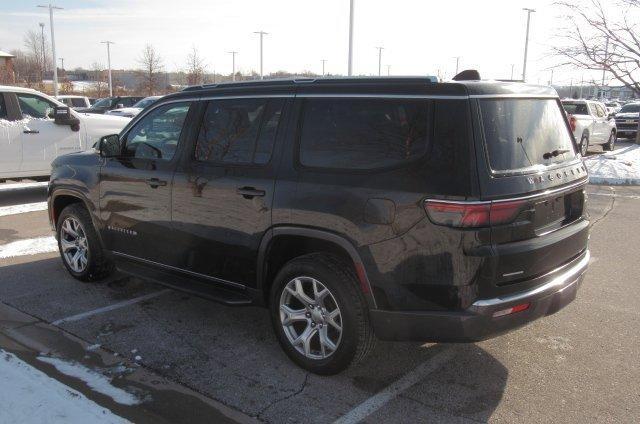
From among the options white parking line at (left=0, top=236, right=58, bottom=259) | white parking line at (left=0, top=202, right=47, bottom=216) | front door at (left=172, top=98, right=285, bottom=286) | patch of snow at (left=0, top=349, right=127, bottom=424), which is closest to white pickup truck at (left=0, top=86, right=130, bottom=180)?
white parking line at (left=0, top=202, right=47, bottom=216)

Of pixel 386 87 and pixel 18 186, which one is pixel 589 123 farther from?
pixel 386 87

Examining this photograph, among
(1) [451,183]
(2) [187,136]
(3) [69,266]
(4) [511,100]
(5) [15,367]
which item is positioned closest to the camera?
(1) [451,183]

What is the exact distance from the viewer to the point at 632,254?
690 centimetres

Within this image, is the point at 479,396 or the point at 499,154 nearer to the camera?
the point at 499,154

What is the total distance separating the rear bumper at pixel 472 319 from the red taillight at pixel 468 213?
0.44 m

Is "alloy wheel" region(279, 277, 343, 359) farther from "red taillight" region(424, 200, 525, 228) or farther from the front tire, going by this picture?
"red taillight" region(424, 200, 525, 228)

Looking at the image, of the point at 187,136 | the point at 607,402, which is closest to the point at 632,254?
the point at 607,402

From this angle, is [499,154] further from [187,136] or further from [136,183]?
[136,183]

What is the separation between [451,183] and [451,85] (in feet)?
1.89

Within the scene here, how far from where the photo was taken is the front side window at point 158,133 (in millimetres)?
4609

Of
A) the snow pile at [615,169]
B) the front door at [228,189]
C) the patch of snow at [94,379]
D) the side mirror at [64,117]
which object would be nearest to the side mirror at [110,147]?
the front door at [228,189]

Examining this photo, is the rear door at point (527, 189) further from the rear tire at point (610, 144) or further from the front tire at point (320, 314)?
the rear tire at point (610, 144)

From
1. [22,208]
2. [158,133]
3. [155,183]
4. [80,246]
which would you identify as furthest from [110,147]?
[22,208]

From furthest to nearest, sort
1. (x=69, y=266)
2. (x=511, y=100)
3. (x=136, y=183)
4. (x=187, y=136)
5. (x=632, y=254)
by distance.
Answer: (x=632, y=254) → (x=69, y=266) → (x=136, y=183) → (x=187, y=136) → (x=511, y=100)
